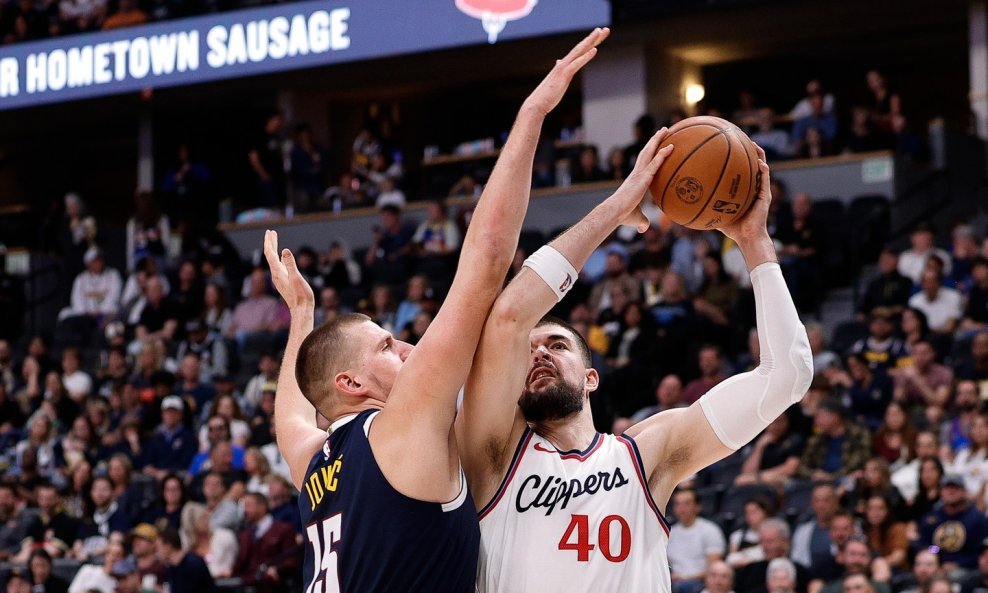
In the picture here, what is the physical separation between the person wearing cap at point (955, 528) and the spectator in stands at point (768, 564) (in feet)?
2.81

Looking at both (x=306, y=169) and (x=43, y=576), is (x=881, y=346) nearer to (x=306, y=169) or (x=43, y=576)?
(x=43, y=576)

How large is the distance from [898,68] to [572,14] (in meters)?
6.31

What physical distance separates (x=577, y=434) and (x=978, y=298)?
8.55 meters

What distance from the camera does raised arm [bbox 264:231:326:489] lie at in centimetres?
444

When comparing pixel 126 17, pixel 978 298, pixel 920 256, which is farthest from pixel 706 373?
pixel 126 17

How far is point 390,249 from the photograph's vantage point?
16438 mm

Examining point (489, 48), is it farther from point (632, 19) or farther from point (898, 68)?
point (898, 68)

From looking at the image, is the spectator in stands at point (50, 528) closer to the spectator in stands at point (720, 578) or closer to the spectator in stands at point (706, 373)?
the spectator in stands at point (706, 373)

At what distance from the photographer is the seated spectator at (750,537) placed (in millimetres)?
9805

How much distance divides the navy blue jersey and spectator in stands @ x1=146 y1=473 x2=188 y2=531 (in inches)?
354

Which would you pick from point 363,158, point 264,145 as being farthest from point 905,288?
point 264,145

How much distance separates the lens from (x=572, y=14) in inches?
630

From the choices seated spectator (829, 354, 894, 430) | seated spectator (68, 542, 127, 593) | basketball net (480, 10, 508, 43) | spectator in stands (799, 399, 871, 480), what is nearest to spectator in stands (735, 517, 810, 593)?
spectator in stands (799, 399, 871, 480)

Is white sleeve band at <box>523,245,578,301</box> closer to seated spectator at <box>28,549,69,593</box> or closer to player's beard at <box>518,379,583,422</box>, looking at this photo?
player's beard at <box>518,379,583,422</box>
